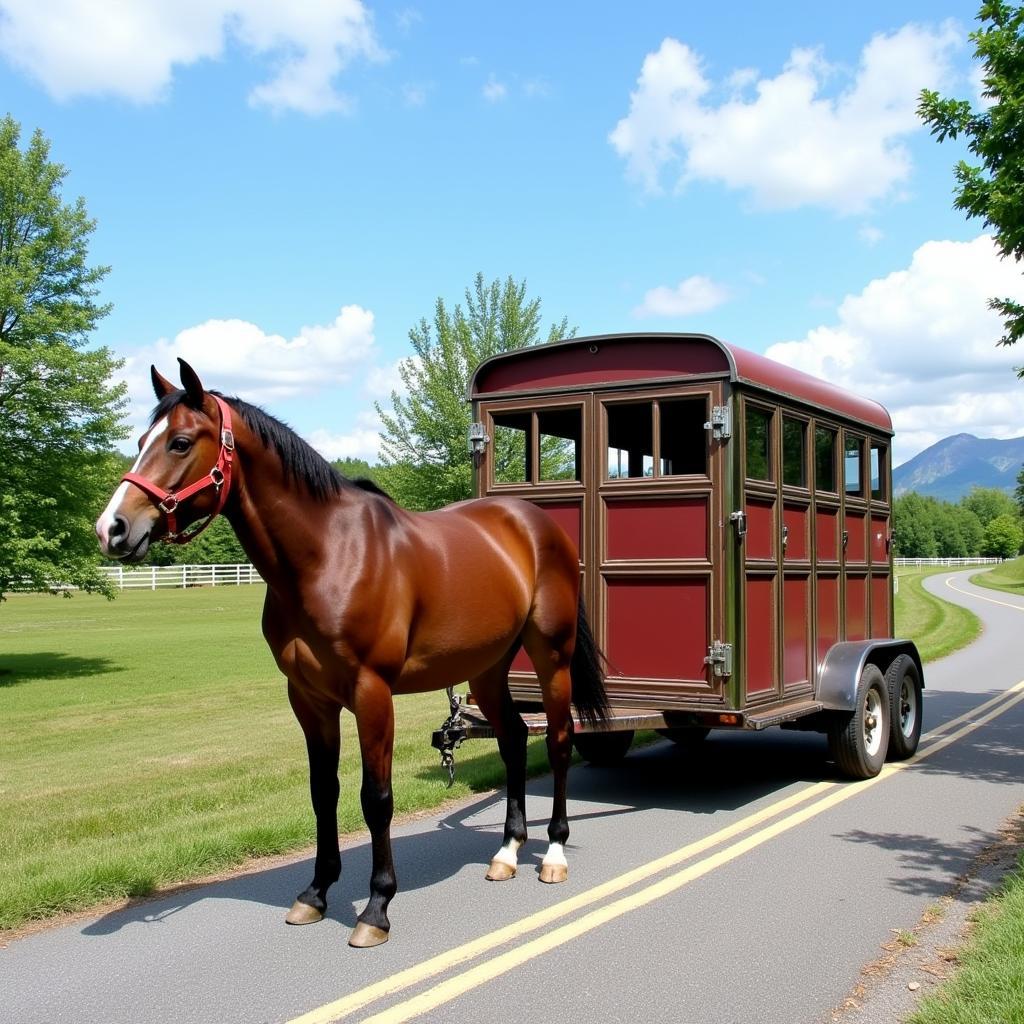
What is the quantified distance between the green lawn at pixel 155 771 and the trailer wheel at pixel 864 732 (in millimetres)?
2440

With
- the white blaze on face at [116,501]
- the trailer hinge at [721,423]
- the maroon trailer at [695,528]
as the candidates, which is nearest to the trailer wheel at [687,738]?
the maroon trailer at [695,528]

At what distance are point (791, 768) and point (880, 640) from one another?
1.36 m

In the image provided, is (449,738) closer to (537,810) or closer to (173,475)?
(537,810)

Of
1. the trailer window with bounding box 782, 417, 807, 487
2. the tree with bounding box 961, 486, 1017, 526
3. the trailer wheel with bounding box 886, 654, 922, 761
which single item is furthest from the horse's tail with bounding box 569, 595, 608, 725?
the tree with bounding box 961, 486, 1017, 526

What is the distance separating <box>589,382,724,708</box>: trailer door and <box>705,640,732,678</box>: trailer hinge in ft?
0.17

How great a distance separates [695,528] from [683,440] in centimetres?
97

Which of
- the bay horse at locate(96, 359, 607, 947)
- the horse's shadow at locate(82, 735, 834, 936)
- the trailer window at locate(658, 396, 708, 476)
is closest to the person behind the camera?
the bay horse at locate(96, 359, 607, 947)

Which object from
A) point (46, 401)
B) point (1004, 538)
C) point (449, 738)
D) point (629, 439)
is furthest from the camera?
point (1004, 538)

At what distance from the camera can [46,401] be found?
66.3ft

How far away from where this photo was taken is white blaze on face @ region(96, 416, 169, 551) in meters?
4.04

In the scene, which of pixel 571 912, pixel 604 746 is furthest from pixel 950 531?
pixel 571 912

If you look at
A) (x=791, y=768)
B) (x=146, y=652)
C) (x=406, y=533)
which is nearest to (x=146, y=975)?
(x=406, y=533)

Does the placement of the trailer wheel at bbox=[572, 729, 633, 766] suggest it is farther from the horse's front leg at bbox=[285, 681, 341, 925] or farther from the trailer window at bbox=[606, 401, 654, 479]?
the horse's front leg at bbox=[285, 681, 341, 925]

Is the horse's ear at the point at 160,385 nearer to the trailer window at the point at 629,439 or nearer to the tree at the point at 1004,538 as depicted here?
the trailer window at the point at 629,439
